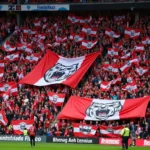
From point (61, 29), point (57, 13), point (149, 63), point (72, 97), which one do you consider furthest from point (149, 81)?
point (57, 13)

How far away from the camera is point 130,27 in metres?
55.0

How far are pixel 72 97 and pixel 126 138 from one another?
11477 mm

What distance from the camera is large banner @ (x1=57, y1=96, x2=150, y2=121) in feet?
152

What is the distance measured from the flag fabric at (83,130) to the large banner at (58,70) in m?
4.97

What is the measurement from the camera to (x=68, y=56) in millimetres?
55312

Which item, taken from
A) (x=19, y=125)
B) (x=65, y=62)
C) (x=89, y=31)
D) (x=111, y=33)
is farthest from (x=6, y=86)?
(x=111, y=33)

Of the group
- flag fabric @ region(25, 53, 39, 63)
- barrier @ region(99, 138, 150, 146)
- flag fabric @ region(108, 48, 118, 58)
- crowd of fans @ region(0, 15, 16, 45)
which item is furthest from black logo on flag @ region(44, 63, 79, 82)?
barrier @ region(99, 138, 150, 146)

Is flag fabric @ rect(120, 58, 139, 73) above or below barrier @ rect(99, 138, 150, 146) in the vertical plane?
above

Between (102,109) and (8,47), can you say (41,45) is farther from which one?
(102,109)

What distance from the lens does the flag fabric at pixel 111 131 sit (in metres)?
45.9

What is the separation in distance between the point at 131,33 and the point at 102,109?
30.9ft

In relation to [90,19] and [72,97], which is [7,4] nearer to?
[90,19]

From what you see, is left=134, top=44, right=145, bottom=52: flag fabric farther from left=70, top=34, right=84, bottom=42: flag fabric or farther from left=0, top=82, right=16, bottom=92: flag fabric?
left=0, top=82, right=16, bottom=92: flag fabric

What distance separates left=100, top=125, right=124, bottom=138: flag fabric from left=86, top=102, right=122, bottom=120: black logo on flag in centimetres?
109
